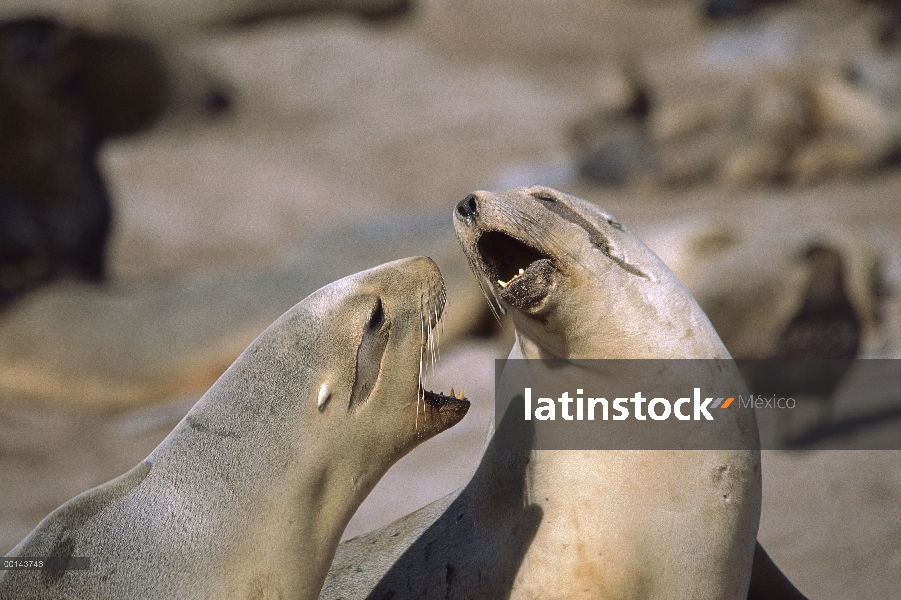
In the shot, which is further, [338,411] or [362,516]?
[362,516]

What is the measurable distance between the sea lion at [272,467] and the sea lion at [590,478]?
25 centimetres

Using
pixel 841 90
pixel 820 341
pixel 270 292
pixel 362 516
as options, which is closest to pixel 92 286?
pixel 270 292

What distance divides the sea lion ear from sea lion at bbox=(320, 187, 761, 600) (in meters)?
0.41

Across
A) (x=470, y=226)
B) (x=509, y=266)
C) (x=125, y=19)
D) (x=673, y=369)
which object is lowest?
(x=125, y=19)

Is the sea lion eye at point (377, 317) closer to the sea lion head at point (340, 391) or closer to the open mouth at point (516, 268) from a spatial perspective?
the sea lion head at point (340, 391)

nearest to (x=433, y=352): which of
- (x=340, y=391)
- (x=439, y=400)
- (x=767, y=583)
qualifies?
(x=439, y=400)

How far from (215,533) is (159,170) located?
9.08m

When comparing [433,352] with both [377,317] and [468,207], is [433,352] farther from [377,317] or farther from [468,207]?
[468,207]

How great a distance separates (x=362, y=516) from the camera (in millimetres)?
4430

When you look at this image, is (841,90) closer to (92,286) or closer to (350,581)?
(92,286)

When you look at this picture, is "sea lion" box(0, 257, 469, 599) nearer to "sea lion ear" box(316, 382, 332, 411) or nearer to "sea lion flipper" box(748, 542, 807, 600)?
"sea lion ear" box(316, 382, 332, 411)

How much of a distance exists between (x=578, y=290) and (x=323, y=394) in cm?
59

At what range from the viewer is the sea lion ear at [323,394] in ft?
7.23

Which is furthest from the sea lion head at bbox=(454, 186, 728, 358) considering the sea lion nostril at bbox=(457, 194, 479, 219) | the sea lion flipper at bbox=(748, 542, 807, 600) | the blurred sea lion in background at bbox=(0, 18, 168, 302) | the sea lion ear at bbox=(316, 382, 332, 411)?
the blurred sea lion in background at bbox=(0, 18, 168, 302)
